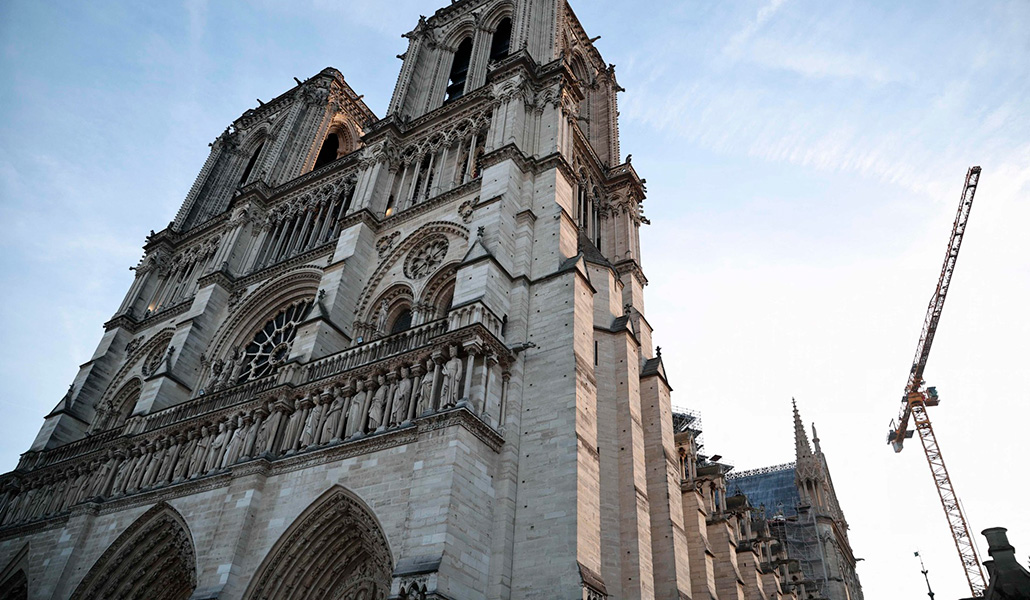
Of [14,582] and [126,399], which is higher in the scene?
[126,399]

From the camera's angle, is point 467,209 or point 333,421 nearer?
point 333,421

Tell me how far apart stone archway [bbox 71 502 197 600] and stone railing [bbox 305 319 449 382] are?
Answer: 15.7 ft

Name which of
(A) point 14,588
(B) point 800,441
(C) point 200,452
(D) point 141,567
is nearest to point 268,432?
(C) point 200,452

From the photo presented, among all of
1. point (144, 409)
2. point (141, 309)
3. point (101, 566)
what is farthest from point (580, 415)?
point (141, 309)

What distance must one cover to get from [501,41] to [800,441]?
29.3 m

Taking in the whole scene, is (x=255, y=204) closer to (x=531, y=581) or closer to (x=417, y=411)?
(x=417, y=411)

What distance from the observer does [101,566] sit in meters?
16.8

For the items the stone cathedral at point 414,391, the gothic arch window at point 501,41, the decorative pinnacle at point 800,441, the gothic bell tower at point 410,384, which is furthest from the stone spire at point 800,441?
the gothic arch window at point 501,41

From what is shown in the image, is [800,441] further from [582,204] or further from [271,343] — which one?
[271,343]

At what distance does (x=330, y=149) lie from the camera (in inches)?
1359

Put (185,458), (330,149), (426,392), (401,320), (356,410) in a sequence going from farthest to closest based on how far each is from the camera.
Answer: (330,149)
(401,320)
(185,458)
(356,410)
(426,392)

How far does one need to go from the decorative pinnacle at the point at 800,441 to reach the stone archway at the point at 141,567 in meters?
34.8

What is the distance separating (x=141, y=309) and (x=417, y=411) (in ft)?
A: 65.0

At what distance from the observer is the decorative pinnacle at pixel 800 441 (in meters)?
41.5
